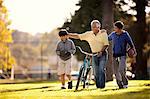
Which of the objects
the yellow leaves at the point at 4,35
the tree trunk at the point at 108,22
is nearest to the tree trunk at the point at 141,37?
Result: the tree trunk at the point at 108,22

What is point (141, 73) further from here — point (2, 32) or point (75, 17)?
point (2, 32)

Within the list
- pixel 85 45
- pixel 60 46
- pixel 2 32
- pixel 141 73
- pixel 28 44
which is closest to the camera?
pixel 60 46

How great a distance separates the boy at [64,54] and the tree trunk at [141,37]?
13071 millimetres

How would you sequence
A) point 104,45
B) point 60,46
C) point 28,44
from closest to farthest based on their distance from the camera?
point 104,45 < point 60,46 < point 28,44

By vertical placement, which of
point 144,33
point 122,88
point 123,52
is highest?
point 144,33

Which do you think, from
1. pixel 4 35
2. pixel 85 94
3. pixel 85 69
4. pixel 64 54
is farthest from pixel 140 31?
pixel 85 94

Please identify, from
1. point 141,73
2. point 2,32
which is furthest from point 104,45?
point 2,32

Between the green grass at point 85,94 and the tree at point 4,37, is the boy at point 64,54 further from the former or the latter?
the tree at point 4,37

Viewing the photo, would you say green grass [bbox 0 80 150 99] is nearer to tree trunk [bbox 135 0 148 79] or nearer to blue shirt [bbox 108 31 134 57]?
blue shirt [bbox 108 31 134 57]

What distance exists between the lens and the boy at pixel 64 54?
497 inches

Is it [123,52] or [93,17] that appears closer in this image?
[123,52]

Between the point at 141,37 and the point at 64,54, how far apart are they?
1546cm

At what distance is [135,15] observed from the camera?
27.0 meters

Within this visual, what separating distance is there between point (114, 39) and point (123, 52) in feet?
1.21
